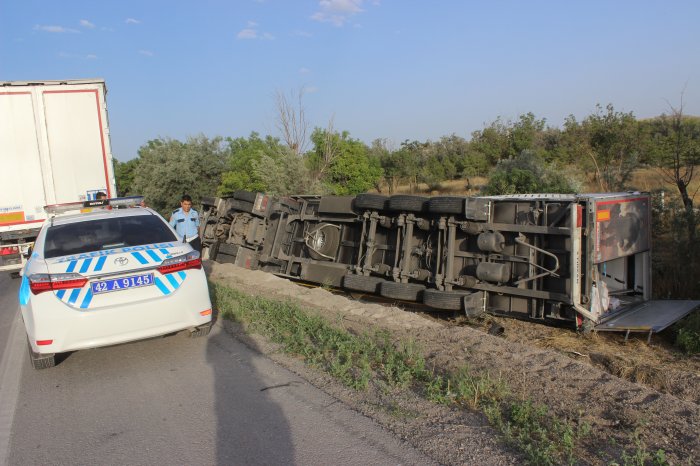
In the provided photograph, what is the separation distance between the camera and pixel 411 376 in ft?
16.1

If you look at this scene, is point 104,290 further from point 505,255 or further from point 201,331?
point 505,255

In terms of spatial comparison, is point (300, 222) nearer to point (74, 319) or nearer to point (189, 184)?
point (74, 319)

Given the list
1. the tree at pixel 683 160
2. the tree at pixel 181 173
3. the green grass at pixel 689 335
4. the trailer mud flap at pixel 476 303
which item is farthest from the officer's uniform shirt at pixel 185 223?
the tree at pixel 181 173

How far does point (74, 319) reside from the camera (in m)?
5.27

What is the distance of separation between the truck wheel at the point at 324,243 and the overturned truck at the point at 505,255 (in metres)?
0.02

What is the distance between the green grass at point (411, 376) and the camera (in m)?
3.51

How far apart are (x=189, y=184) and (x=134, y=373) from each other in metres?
23.5

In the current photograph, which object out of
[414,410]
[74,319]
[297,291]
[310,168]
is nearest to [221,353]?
[74,319]

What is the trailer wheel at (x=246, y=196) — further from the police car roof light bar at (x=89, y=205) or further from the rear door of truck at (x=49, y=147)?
the police car roof light bar at (x=89, y=205)

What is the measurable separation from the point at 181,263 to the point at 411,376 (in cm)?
270

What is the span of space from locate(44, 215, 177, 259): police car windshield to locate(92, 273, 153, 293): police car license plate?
0.72 m

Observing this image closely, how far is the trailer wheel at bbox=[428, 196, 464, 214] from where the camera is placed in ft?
26.3

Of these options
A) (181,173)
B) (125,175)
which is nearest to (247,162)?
(181,173)

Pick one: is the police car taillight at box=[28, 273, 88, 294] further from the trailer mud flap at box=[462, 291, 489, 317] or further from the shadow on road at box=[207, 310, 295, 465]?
the trailer mud flap at box=[462, 291, 489, 317]
